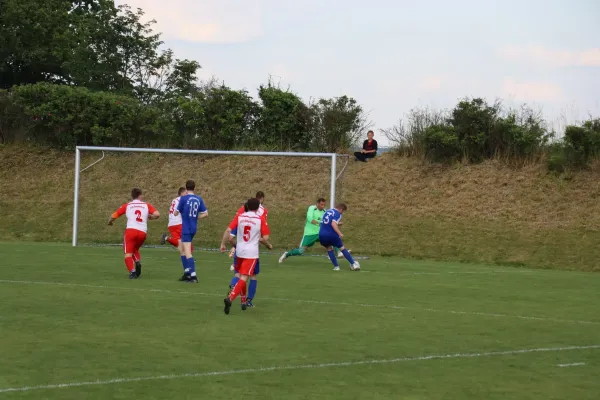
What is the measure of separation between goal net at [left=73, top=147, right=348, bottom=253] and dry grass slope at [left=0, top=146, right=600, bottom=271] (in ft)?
0.12

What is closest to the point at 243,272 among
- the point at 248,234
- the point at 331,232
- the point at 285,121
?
the point at 248,234

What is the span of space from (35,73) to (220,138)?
1740cm

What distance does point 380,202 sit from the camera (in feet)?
108

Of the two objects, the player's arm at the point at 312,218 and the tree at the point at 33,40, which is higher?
the tree at the point at 33,40

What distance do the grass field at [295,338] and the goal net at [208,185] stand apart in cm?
1135

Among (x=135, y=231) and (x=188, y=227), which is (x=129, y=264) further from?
(x=188, y=227)

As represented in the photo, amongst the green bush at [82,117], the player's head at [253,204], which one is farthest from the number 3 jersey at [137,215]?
the green bush at [82,117]

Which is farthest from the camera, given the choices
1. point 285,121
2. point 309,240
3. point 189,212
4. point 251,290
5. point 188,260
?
point 285,121

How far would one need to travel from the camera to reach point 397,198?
33.2m

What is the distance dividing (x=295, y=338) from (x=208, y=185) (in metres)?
22.6

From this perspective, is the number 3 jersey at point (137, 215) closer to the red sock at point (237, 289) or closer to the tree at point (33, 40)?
the red sock at point (237, 289)

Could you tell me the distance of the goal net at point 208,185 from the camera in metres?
31.1

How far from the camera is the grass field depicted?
328 inches

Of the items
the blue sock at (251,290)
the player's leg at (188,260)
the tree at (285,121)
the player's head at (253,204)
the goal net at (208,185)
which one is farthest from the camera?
the tree at (285,121)
